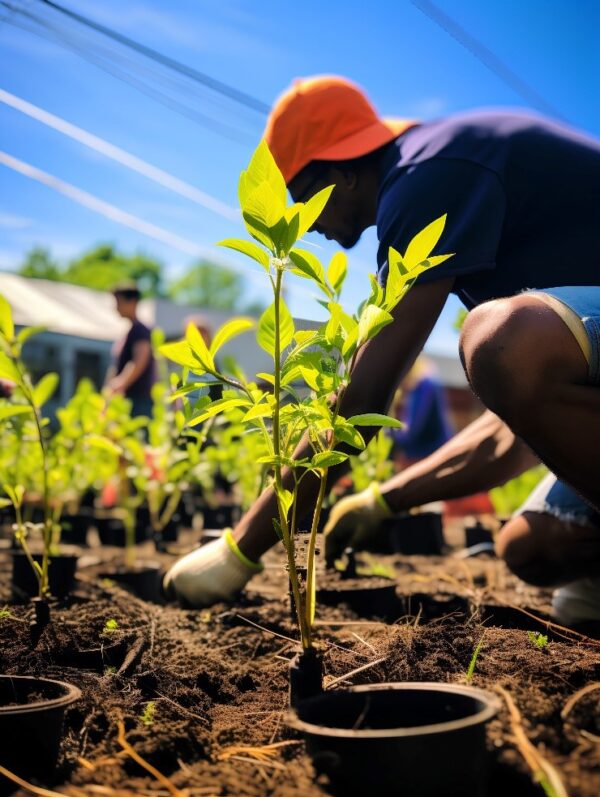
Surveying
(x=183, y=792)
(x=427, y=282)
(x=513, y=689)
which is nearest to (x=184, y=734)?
(x=183, y=792)

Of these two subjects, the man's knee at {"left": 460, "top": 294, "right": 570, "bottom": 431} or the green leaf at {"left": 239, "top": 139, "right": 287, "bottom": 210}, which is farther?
the man's knee at {"left": 460, "top": 294, "right": 570, "bottom": 431}

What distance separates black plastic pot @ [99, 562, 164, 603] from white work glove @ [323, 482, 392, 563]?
0.75 metres

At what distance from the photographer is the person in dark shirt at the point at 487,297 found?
148cm

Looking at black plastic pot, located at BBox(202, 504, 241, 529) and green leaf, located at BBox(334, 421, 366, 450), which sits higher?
green leaf, located at BBox(334, 421, 366, 450)

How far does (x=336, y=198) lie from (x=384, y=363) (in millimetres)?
812

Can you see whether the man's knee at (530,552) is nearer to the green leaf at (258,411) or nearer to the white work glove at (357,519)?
the white work glove at (357,519)

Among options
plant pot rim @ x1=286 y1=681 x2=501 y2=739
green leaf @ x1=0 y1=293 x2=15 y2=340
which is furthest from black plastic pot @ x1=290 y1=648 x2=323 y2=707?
green leaf @ x1=0 y1=293 x2=15 y2=340

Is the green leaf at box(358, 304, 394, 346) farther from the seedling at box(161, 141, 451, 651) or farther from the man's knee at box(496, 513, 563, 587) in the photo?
the man's knee at box(496, 513, 563, 587)

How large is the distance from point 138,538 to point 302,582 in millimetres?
3928

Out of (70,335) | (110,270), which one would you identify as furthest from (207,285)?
(70,335)

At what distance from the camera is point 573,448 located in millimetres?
1479

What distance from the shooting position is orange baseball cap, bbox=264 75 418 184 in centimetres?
226

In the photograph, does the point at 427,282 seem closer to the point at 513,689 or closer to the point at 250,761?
the point at 513,689

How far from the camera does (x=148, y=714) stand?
1.33 m
